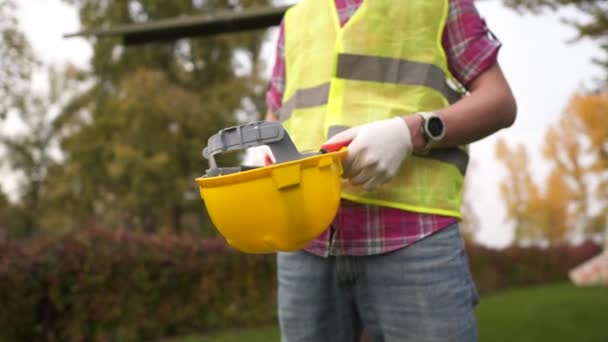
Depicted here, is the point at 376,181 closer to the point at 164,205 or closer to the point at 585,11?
the point at 585,11

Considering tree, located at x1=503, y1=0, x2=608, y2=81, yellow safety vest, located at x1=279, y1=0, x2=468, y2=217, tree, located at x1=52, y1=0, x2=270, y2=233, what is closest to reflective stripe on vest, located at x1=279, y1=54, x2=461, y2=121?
yellow safety vest, located at x1=279, y1=0, x2=468, y2=217

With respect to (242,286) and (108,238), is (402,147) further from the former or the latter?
(242,286)

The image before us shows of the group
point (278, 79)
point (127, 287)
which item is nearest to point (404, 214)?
point (278, 79)

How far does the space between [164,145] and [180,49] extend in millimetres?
3348

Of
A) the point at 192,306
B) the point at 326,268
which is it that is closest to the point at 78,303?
the point at 192,306

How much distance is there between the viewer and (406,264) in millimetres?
1096

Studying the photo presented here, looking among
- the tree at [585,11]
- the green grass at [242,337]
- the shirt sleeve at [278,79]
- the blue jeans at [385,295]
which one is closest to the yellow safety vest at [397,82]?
the blue jeans at [385,295]

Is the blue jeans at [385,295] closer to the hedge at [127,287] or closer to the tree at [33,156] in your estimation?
the hedge at [127,287]

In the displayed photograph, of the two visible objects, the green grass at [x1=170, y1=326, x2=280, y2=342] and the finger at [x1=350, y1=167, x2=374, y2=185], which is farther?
the green grass at [x1=170, y1=326, x2=280, y2=342]

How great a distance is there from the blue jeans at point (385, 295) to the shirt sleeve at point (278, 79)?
47cm

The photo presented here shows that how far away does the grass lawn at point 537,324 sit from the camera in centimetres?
629

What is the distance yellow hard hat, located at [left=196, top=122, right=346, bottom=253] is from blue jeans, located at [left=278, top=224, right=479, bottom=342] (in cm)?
20

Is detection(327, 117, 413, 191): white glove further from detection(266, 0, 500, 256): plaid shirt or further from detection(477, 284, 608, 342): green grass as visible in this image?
detection(477, 284, 608, 342): green grass

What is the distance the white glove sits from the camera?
104 cm
